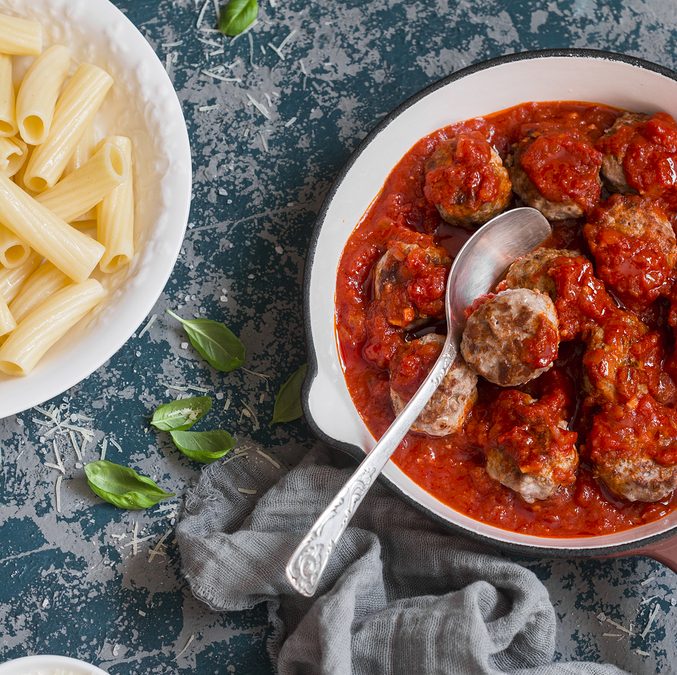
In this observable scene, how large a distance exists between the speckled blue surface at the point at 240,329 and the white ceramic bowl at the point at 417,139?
1.07 feet

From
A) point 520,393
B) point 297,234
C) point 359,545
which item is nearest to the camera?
point 520,393

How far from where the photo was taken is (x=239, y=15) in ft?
12.3

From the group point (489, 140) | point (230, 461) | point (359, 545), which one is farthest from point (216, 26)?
point (359, 545)

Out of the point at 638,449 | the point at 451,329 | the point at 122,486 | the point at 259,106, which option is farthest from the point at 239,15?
the point at 638,449

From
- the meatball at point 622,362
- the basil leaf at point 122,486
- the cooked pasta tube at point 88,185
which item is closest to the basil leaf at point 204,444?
the basil leaf at point 122,486

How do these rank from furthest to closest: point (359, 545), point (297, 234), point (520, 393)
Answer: point (297, 234) → point (359, 545) → point (520, 393)

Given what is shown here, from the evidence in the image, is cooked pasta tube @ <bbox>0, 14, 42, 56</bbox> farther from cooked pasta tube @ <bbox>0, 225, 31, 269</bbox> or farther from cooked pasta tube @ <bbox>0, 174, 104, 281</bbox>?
cooked pasta tube @ <bbox>0, 225, 31, 269</bbox>

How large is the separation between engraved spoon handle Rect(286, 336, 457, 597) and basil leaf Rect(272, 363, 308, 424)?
60 cm

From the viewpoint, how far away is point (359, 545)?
3.51 metres

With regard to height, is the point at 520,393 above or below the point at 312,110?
below

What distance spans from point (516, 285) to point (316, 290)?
0.82 m

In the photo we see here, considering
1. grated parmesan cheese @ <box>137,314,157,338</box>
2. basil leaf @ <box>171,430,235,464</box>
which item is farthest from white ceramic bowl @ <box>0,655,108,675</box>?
grated parmesan cheese @ <box>137,314,157,338</box>

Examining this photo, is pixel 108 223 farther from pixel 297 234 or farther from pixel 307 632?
pixel 307 632

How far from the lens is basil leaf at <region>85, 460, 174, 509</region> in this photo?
11.9 feet
